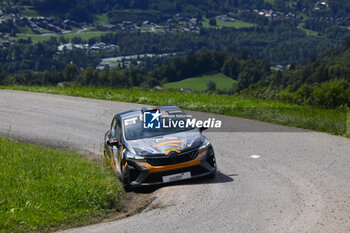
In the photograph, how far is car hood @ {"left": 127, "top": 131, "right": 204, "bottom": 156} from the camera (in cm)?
1012

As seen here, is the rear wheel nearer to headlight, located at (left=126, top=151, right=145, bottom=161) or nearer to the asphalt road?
the asphalt road

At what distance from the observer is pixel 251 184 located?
9.90 m

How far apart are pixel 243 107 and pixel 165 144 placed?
9482 millimetres

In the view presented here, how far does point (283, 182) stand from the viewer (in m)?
9.94

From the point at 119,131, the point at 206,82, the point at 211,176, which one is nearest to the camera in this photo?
the point at 211,176

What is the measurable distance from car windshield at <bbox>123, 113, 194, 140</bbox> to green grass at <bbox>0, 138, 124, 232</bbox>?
3.40 ft

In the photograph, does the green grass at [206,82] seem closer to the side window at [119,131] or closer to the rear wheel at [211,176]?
the side window at [119,131]

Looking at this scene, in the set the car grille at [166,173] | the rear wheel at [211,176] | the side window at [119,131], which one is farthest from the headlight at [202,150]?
the side window at [119,131]

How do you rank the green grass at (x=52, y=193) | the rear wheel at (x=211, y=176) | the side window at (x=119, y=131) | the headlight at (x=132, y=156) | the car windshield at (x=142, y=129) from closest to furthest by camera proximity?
the green grass at (x=52, y=193) < the headlight at (x=132, y=156) < the rear wheel at (x=211, y=176) < the car windshield at (x=142, y=129) < the side window at (x=119, y=131)

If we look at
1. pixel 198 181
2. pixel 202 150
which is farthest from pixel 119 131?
pixel 198 181

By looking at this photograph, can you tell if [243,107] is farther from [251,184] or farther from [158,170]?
[158,170]

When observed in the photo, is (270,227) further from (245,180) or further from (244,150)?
(244,150)

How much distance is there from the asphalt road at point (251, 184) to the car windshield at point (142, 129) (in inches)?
55.2

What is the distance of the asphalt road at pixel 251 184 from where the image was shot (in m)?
7.55
